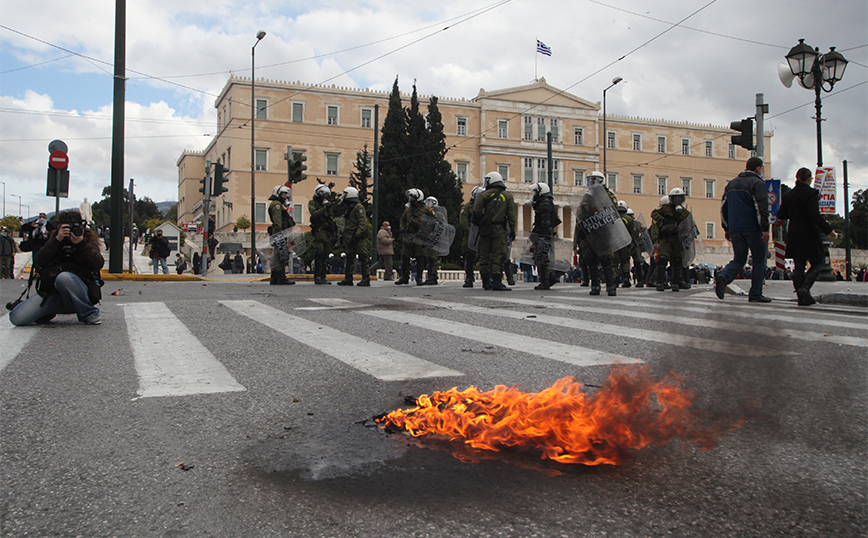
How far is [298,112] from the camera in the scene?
2378 inches

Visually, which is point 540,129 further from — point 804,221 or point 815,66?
point 804,221

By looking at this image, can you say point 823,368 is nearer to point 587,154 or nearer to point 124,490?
point 124,490

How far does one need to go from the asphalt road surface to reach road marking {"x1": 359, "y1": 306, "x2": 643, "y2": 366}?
0.03 meters

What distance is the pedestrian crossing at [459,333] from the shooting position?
4082mm

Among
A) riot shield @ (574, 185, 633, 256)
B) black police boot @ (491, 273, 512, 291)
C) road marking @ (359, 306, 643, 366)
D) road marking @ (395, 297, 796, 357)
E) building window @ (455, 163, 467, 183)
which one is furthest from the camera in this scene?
building window @ (455, 163, 467, 183)

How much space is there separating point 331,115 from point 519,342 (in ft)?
194

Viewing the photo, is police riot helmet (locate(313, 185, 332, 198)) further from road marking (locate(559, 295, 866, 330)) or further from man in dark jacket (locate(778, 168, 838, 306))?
man in dark jacket (locate(778, 168, 838, 306))

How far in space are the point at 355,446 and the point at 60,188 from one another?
13.8 meters

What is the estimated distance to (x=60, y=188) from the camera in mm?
13914

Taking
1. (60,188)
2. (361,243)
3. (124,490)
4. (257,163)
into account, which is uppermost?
(257,163)

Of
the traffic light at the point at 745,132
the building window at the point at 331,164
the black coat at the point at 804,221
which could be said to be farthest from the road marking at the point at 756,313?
the building window at the point at 331,164

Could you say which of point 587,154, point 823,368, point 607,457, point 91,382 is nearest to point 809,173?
point 823,368

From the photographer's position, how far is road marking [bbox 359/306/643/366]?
4312 millimetres

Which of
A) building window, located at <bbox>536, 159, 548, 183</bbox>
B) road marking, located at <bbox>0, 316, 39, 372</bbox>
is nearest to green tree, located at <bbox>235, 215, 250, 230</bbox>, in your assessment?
building window, located at <bbox>536, 159, 548, 183</bbox>
